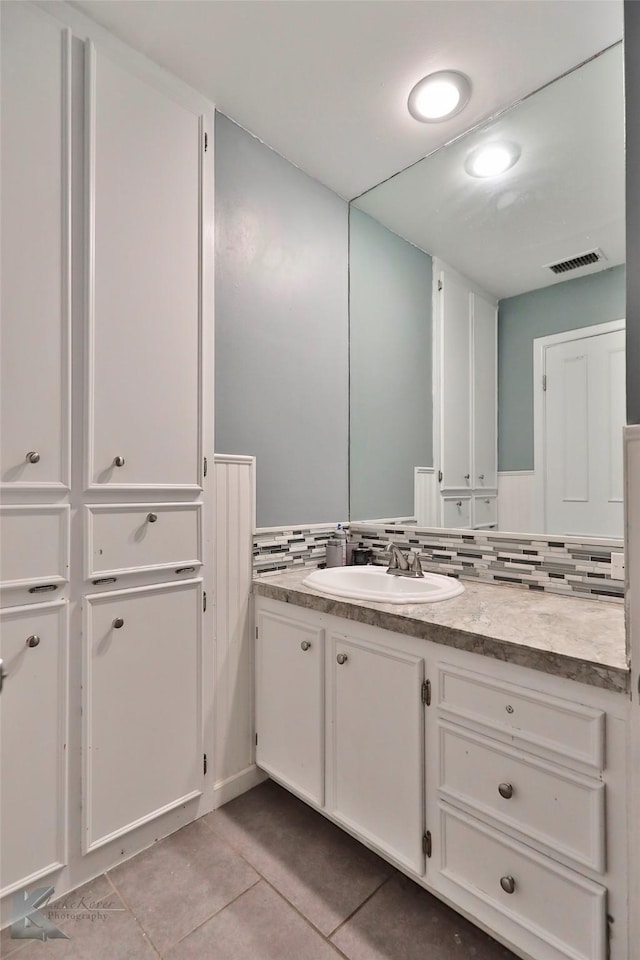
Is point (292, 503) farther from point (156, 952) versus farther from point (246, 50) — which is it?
point (246, 50)

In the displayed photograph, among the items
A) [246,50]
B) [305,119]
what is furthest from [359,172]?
[246,50]

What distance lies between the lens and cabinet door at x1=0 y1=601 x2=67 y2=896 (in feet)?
4.04

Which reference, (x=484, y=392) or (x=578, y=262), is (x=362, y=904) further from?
(x=578, y=262)

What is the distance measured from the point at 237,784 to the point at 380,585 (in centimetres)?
94

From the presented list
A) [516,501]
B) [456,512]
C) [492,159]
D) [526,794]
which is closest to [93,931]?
[526,794]

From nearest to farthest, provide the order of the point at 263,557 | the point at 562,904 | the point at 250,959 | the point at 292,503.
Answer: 1. the point at 562,904
2. the point at 250,959
3. the point at 263,557
4. the point at 292,503

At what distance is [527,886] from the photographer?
1045 millimetres

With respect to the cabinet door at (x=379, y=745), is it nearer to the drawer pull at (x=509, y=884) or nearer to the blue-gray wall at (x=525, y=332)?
the drawer pull at (x=509, y=884)

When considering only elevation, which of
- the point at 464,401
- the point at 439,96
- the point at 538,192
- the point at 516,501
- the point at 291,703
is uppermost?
the point at 439,96

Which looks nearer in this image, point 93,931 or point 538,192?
point 93,931

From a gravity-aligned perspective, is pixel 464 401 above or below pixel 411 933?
above

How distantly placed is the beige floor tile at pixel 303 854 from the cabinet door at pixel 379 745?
0.15 m

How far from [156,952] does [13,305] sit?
1713 mm

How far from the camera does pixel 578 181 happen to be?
5.03 feet
